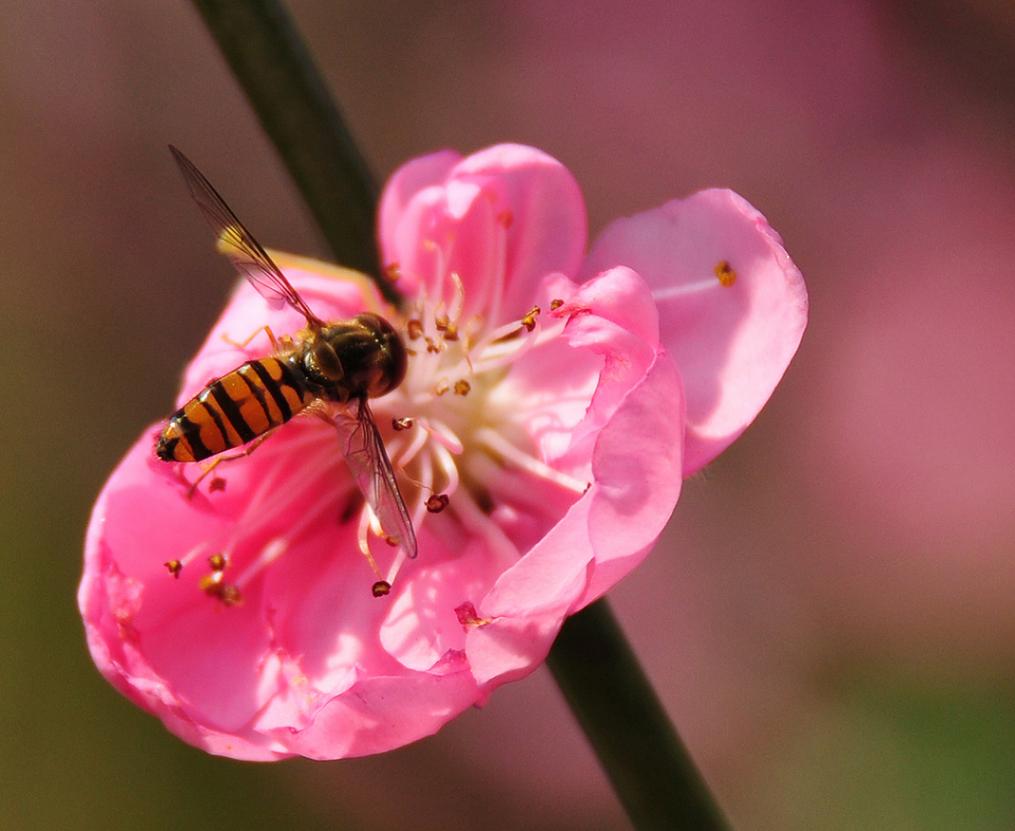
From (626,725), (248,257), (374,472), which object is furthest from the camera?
(248,257)

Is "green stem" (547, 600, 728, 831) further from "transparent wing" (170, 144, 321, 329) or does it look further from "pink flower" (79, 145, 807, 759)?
"transparent wing" (170, 144, 321, 329)

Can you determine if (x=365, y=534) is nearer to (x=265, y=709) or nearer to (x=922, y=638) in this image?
(x=265, y=709)

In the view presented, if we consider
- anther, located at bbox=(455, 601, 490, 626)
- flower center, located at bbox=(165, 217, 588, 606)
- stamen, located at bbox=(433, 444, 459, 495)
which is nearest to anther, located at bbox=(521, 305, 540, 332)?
flower center, located at bbox=(165, 217, 588, 606)

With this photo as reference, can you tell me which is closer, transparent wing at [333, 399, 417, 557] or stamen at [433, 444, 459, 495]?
transparent wing at [333, 399, 417, 557]

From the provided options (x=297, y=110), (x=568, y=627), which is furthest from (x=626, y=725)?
(x=297, y=110)

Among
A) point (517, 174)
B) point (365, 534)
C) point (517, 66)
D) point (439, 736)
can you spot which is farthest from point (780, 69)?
point (365, 534)

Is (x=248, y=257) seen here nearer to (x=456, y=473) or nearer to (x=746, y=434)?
(x=456, y=473)
